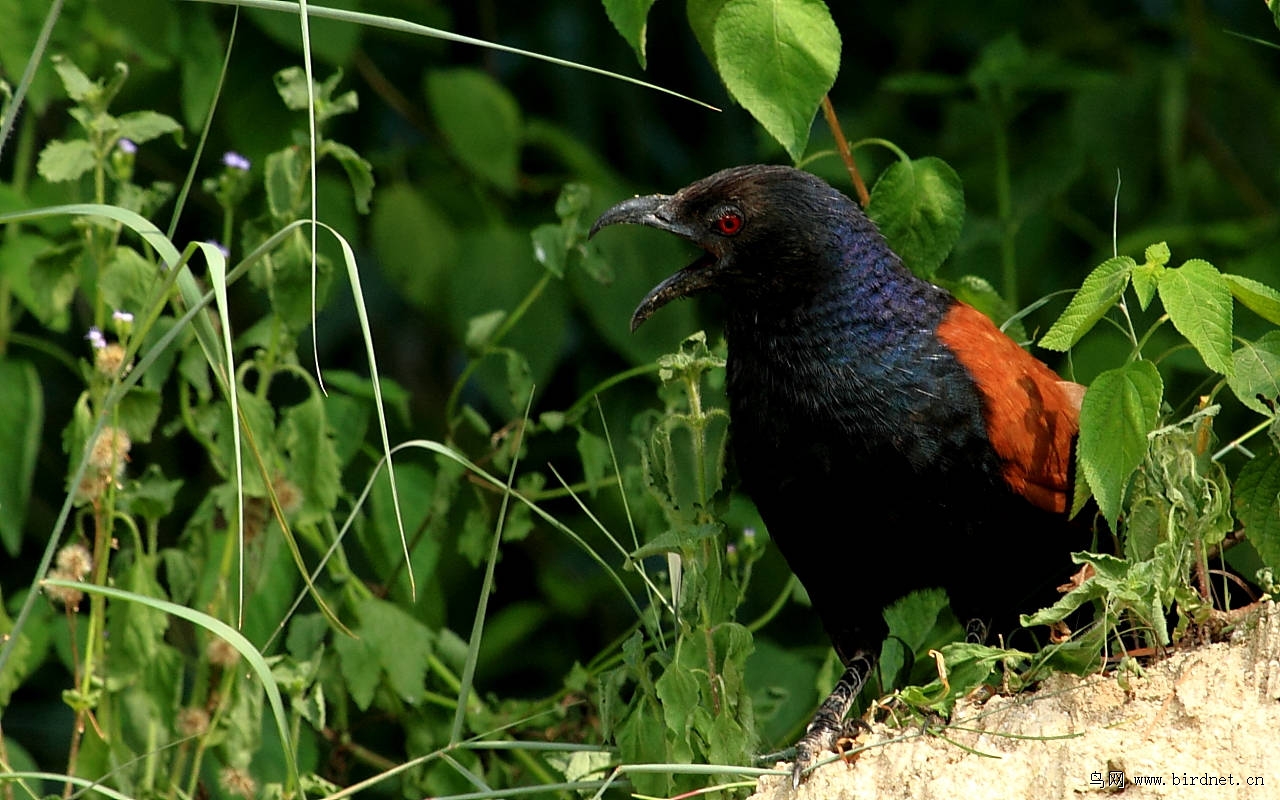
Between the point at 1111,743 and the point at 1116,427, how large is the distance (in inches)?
15.4

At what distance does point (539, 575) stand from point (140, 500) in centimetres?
225

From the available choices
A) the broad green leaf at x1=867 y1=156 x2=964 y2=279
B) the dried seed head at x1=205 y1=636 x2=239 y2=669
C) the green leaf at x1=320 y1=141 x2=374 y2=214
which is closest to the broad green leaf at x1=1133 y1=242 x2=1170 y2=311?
the broad green leaf at x1=867 y1=156 x2=964 y2=279

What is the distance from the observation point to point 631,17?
2.29 metres

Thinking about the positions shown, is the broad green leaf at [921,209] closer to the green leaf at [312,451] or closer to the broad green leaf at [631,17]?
the broad green leaf at [631,17]

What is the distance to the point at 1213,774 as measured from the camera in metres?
1.89

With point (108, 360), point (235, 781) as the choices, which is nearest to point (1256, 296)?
point (108, 360)

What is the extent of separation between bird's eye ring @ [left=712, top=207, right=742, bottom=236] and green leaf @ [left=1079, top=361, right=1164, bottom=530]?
2.72 ft

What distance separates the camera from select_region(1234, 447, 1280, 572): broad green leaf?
7.17ft

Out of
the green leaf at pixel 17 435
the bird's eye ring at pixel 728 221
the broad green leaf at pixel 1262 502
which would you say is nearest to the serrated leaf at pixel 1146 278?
the broad green leaf at pixel 1262 502

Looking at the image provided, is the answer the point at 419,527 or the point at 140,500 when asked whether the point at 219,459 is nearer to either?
the point at 140,500

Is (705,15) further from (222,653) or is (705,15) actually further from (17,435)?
(17,435)

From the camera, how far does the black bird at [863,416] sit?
2.51 meters

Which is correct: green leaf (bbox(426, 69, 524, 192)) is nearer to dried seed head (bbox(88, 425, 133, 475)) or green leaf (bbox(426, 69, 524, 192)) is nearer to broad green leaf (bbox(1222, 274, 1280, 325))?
dried seed head (bbox(88, 425, 133, 475))

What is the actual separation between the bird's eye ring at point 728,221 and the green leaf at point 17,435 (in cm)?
138
